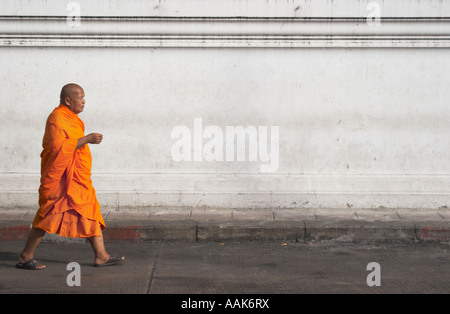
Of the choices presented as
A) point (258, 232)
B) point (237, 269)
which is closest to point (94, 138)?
point (237, 269)

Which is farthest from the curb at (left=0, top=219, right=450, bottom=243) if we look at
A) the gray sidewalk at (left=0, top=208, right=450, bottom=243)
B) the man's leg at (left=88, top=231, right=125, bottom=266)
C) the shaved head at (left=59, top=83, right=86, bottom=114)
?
the shaved head at (left=59, top=83, right=86, bottom=114)

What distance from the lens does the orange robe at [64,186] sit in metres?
6.28

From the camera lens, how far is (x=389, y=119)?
885 cm

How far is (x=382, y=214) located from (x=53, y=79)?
4361mm

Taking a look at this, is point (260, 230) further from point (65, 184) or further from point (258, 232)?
point (65, 184)

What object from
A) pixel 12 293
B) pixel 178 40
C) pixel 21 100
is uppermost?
pixel 178 40

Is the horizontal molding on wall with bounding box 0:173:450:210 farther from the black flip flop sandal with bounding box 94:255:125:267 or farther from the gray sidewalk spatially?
the black flip flop sandal with bounding box 94:255:125:267

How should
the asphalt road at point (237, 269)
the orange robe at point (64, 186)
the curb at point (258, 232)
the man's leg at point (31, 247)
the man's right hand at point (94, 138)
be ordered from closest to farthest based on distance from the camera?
the asphalt road at point (237, 269), the man's right hand at point (94, 138), the orange robe at point (64, 186), the man's leg at point (31, 247), the curb at point (258, 232)

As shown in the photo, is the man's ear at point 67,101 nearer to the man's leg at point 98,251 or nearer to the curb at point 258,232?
the man's leg at point 98,251

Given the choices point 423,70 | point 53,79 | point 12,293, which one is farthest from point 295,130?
point 12,293

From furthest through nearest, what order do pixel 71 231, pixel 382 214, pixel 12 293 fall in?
pixel 382 214 < pixel 71 231 < pixel 12 293

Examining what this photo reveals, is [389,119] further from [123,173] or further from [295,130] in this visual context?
[123,173]

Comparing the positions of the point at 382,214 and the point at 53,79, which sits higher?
the point at 53,79

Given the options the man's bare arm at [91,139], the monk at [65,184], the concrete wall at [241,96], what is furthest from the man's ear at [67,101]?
the concrete wall at [241,96]
